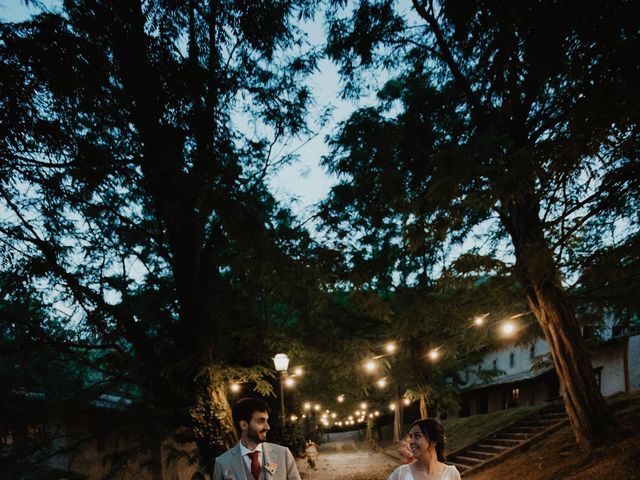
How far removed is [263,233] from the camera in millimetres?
7008

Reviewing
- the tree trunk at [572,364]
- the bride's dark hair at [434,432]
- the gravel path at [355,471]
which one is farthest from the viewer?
the gravel path at [355,471]

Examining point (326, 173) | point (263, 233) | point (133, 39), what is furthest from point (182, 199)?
point (326, 173)

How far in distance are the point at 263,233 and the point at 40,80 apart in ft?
12.3

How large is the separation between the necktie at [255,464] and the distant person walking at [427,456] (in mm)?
1171

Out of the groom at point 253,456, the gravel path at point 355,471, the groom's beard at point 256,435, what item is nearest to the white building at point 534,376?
the gravel path at point 355,471

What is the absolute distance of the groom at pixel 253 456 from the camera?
10.2ft

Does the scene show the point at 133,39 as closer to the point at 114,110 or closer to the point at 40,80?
the point at 114,110

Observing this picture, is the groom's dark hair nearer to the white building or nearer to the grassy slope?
the grassy slope

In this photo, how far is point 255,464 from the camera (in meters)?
3.16

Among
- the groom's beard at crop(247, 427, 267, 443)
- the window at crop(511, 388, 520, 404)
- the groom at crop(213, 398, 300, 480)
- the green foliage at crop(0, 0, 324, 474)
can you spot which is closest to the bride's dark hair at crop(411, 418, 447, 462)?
the groom at crop(213, 398, 300, 480)

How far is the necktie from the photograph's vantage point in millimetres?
3129

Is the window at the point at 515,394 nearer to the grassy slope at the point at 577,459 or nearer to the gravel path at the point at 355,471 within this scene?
the gravel path at the point at 355,471

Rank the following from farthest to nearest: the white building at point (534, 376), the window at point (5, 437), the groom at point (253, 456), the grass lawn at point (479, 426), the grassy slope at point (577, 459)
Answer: the white building at point (534, 376), the grass lawn at point (479, 426), the window at point (5, 437), the grassy slope at point (577, 459), the groom at point (253, 456)

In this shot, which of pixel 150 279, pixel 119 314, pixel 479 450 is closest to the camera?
pixel 119 314
